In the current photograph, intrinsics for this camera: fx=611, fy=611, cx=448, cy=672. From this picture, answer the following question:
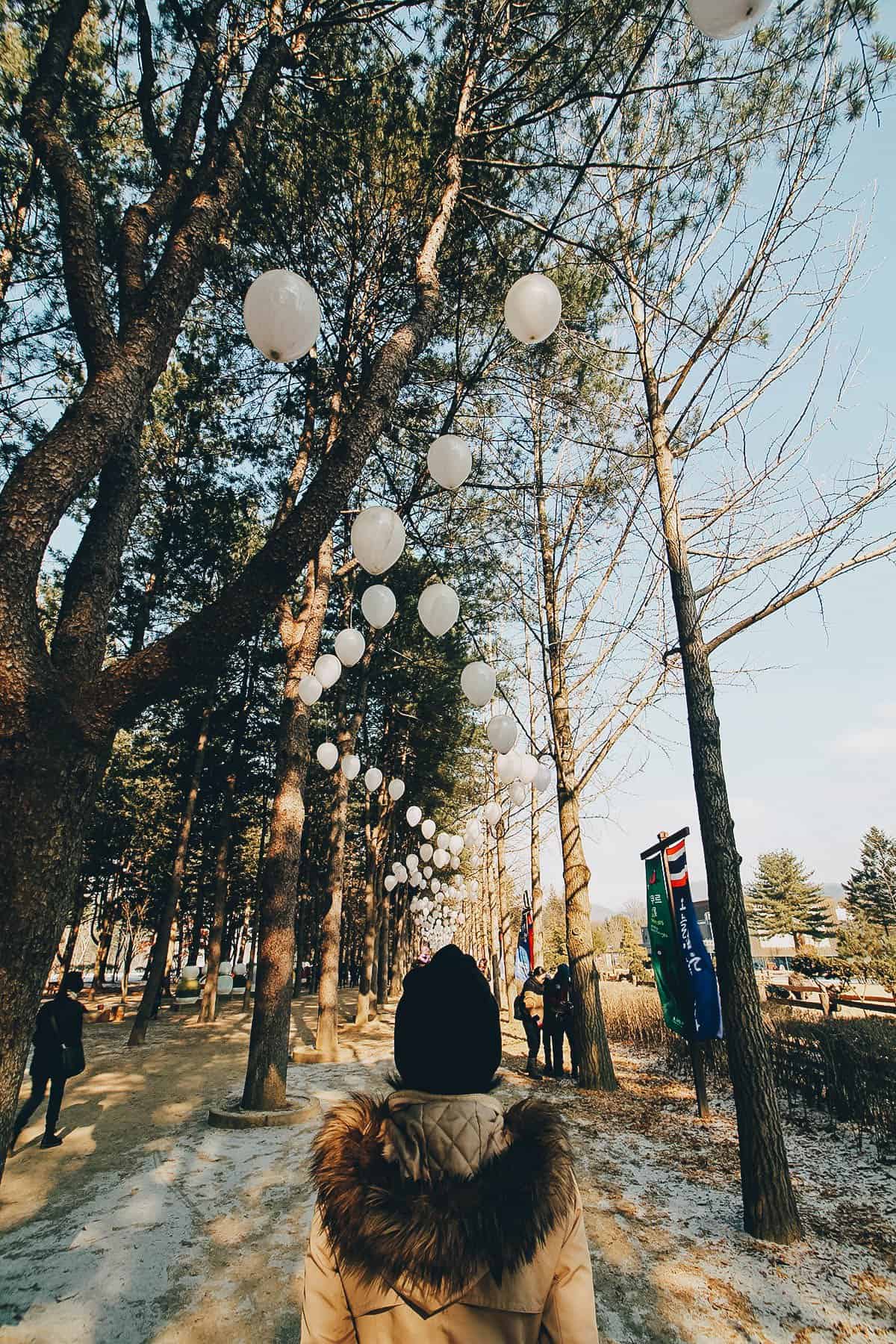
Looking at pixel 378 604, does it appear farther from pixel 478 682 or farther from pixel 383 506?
A: pixel 478 682

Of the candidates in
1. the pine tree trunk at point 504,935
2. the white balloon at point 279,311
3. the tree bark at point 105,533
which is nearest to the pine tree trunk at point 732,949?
the tree bark at point 105,533

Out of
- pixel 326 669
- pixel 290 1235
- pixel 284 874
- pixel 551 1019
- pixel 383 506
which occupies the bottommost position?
pixel 290 1235

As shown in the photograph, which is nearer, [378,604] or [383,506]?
[383,506]

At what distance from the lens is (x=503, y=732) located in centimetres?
699

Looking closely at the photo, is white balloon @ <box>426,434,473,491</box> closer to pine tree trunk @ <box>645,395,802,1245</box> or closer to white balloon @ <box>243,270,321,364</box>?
white balloon @ <box>243,270,321,364</box>

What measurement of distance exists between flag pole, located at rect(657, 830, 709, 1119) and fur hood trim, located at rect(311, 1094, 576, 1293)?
634 centimetres

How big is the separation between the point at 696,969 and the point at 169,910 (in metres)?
8.96

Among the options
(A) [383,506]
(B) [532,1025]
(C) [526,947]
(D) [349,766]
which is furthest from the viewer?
(C) [526,947]

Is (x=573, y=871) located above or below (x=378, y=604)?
below

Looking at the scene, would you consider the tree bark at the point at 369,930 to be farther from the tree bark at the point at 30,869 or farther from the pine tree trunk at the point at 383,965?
the tree bark at the point at 30,869

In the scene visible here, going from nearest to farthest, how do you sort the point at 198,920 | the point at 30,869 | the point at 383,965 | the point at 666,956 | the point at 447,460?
the point at 30,869, the point at 447,460, the point at 666,956, the point at 383,965, the point at 198,920

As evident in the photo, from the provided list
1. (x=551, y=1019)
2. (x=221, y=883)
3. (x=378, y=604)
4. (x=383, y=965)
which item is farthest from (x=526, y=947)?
(x=378, y=604)

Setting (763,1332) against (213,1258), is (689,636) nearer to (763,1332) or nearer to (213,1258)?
(763,1332)

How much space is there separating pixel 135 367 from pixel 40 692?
1.80 meters
